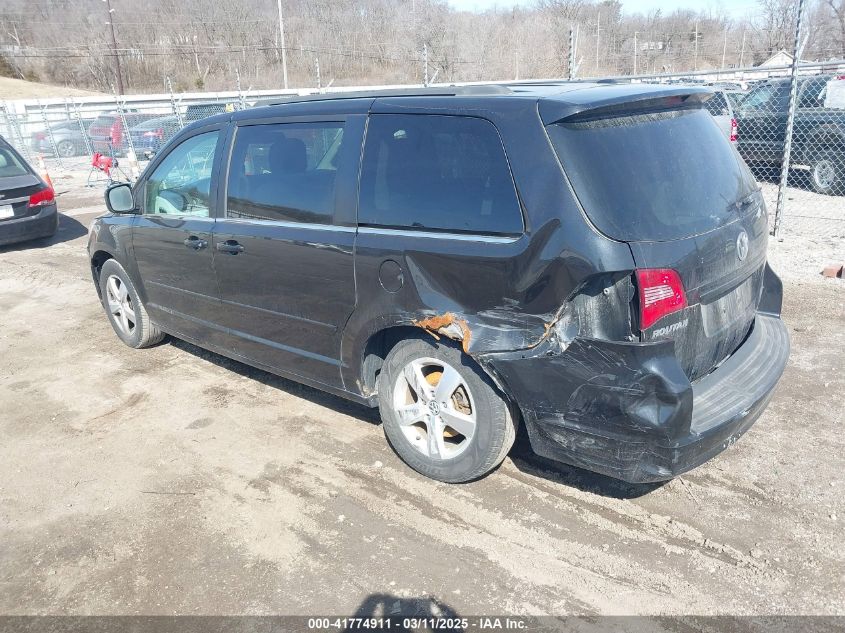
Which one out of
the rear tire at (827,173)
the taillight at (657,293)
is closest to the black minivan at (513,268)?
the taillight at (657,293)

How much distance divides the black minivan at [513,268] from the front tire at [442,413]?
1 centimetres

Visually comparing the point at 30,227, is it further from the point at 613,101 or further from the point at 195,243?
the point at 613,101

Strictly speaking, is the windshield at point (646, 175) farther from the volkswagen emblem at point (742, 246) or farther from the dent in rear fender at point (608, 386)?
the dent in rear fender at point (608, 386)

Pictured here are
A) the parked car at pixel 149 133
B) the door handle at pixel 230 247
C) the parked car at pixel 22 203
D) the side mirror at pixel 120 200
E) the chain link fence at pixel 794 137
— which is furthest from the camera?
the parked car at pixel 149 133

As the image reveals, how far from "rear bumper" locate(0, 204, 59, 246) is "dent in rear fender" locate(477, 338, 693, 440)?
9.31 metres

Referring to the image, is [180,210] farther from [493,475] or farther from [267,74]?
[267,74]

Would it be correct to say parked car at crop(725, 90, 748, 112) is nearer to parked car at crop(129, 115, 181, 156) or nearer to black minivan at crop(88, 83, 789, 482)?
black minivan at crop(88, 83, 789, 482)

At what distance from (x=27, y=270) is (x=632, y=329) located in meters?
8.59

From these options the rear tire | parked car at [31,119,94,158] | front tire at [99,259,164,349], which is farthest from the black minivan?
parked car at [31,119,94,158]

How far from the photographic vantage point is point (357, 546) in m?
3.15

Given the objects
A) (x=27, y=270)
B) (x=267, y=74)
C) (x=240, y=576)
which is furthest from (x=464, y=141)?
(x=267, y=74)

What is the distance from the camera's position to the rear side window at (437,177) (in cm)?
304

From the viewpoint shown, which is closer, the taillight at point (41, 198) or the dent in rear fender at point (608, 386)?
the dent in rear fender at point (608, 386)

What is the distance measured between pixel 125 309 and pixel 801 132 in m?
11.4
